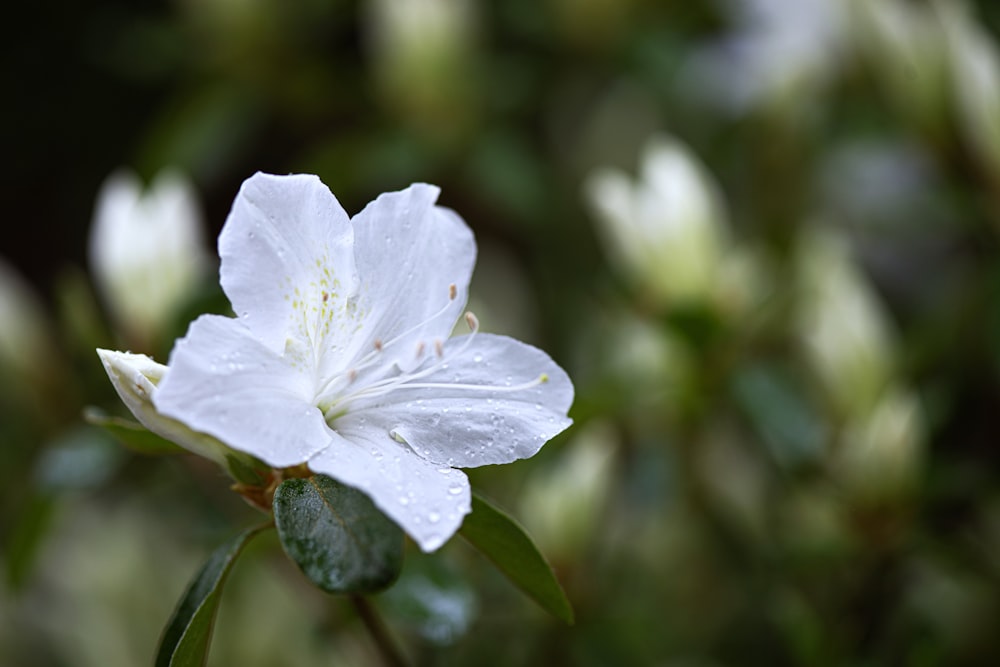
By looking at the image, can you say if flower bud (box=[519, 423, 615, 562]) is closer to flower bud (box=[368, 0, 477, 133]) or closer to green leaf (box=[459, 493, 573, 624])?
green leaf (box=[459, 493, 573, 624])

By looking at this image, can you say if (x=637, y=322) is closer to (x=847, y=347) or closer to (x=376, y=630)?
(x=847, y=347)

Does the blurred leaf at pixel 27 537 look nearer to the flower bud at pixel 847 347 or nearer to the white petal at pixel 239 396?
the white petal at pixel 239 396

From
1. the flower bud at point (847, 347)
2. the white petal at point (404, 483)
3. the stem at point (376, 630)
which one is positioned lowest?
the stem at point (376, 630)

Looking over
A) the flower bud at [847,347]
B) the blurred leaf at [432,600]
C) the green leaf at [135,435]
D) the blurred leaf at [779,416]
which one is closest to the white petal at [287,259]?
the green leaf at [135,435]

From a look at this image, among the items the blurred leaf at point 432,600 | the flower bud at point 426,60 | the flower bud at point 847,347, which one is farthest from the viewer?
the flower bud at point 426,60

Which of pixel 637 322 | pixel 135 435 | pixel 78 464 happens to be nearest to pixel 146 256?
pixel 78 464

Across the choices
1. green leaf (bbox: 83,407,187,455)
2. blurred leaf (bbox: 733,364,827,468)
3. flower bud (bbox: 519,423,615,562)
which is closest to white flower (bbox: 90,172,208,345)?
green leaf (bbox: 83,407,187,455)
